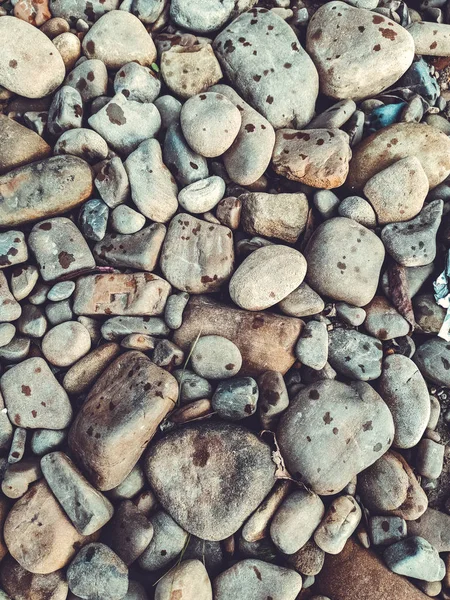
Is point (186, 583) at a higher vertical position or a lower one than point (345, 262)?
lower

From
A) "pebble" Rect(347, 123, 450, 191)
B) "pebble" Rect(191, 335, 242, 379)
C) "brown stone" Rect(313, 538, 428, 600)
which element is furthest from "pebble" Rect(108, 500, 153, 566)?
"pebble" Rect(347, 123, 450, 191)

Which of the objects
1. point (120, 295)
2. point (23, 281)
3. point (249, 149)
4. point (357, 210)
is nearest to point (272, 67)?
point (249, 149)

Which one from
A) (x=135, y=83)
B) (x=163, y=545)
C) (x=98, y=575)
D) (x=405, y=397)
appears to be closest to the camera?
(x=98, y=575)

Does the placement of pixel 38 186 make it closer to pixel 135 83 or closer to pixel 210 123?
pixel 135 83

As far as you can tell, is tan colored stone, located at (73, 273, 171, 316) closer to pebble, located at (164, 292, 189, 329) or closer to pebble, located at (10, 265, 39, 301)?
pebble, located at (164, 292, 189, 329)

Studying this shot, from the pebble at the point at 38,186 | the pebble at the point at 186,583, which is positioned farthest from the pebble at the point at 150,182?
the pebble at the point at 186,583

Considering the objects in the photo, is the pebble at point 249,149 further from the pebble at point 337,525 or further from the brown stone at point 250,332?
the pebble at point 337,525

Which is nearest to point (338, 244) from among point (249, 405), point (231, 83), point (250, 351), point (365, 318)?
point (365, 318)
